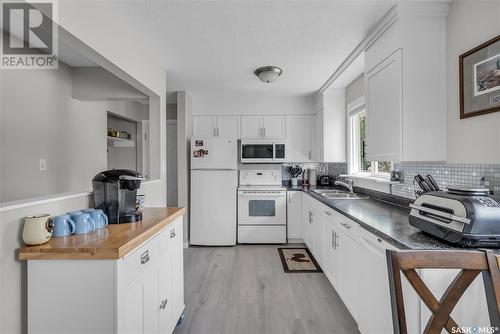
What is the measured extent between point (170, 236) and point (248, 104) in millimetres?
2938

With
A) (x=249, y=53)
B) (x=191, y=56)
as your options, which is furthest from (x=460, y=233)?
(x=191, y=56)

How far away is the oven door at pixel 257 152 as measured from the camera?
13.5ft

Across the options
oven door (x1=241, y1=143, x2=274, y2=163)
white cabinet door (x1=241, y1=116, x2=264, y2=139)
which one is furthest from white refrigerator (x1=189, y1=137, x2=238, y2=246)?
white cabinet door (x1=241, y1=116, x2=264, y2=139)

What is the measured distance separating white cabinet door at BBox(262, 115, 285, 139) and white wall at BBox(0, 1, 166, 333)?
6.06ft

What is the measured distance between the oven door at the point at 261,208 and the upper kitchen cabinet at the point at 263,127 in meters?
0.98

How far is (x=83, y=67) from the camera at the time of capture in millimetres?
3199

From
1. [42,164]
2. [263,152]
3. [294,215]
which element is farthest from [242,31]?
[294,215]

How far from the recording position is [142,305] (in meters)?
1.36

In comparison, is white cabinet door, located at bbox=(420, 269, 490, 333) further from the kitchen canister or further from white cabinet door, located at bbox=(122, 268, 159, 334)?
the kitchen canister

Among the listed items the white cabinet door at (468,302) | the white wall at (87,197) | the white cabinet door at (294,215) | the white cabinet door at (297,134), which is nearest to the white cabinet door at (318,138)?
the white cabinet door at (297,134)

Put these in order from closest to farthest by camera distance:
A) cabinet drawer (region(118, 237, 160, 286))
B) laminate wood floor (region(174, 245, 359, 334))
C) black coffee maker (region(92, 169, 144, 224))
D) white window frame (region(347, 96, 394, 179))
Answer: cabinet drawer (region(118, 237, 160, 286)), black coffee maker (region(92, 169, 144, 224)), laminate wood floor (region(174, 245, 359, 334)), white window frame (region(347, 96, 394, 179))

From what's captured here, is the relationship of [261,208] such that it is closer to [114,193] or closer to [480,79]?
[114,193]

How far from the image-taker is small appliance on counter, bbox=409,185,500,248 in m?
1.14

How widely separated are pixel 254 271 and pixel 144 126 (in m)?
3.45
